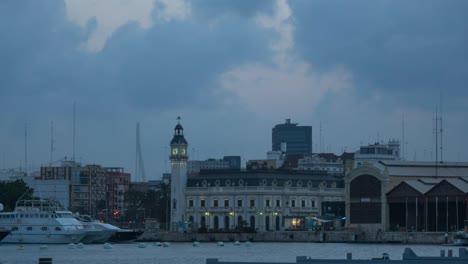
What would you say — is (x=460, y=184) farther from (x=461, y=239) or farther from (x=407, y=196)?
(x=461, y=239)

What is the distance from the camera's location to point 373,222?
191 metres

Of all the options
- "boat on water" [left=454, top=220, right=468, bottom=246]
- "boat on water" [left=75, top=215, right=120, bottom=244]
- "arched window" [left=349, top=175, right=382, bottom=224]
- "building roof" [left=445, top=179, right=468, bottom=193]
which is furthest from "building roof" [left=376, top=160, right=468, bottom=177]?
"boat on water" [left=75, top=215, right=120, bottom=244]

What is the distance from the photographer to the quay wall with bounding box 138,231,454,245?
170 metres

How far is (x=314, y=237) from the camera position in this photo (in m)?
186

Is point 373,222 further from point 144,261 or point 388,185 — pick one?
point 144,261

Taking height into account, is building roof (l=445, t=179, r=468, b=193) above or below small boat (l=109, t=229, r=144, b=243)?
above

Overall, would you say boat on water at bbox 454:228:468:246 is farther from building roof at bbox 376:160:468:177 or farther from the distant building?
building roof at bbox 376:160:468:177

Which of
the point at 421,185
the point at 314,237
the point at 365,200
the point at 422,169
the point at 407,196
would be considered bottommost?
the point at 314,237

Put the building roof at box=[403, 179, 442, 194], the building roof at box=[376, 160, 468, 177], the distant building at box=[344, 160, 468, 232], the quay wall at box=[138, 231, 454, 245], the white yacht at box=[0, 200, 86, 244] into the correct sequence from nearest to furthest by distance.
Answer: the white yacht at box=[0, 200, 86, 244], the quay wall at box=[138, 231, 454, 245], the distant building at box=[344, 160, 468, 232], the building roof at box=[403, 179, 442, 194], the building roof at box=[376, 160, 468, 177]

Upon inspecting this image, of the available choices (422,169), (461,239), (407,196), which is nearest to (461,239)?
(461,239)

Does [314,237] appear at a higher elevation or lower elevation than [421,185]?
lower

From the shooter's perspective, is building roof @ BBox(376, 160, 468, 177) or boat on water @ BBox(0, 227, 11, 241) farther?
building roof @ BBox(376, 160, 468, 177)

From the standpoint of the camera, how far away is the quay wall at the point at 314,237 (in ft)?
559

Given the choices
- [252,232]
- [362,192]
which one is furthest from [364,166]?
[252,232]
